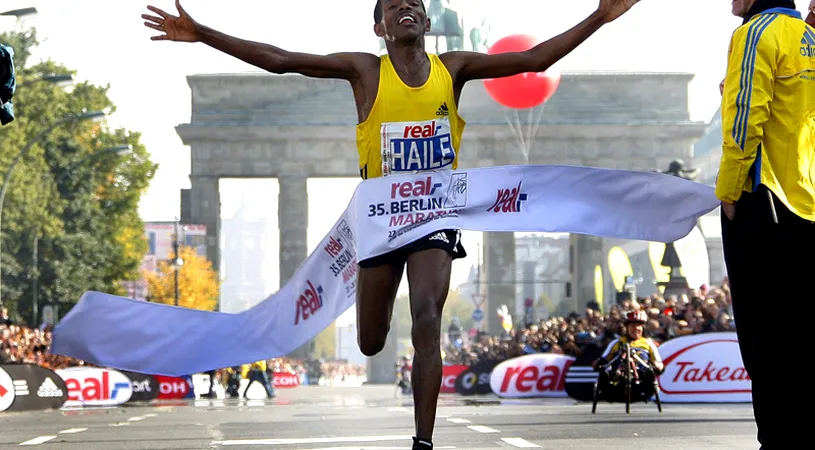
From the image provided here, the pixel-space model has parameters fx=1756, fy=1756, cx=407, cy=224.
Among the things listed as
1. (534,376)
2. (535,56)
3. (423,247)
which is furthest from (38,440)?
(534,376)

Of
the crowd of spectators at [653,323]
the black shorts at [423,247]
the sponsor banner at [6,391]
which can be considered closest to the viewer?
the black shorts at [423,247]

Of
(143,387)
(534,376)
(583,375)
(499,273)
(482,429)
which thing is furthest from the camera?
(499,273)

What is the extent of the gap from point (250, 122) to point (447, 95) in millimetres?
85174

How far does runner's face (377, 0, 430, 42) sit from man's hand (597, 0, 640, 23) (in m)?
0.87

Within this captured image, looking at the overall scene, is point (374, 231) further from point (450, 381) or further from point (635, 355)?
point (450, 381)

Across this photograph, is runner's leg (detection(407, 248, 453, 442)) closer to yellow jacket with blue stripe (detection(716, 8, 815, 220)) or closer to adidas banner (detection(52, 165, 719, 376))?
adidas banner (detection(52, 165, 719, 376))

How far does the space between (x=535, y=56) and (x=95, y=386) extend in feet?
86.4

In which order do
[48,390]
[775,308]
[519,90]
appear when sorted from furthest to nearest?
[519,90] < [48,390] < [775,308]

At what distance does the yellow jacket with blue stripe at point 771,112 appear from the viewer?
7082mm

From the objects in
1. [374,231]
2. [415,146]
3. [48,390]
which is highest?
[415,146]

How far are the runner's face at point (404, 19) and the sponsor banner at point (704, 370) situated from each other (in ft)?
51.6

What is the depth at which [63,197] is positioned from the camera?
56594 mm

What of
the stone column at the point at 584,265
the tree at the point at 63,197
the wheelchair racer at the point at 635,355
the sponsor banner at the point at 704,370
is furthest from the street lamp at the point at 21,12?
the stone column at the point at 584,265

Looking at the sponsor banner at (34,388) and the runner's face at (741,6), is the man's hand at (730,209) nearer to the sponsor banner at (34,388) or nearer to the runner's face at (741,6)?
the runner's face at (741,6)
